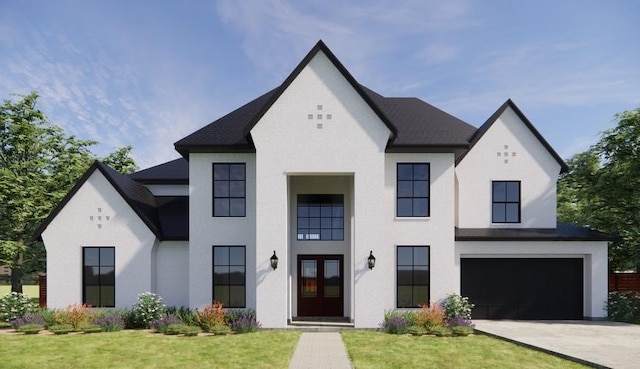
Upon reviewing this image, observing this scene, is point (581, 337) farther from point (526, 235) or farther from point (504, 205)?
point (504, 205)

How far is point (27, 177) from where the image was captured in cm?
2430

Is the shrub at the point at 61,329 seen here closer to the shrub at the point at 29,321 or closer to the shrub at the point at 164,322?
the shrub at the point at 29,321

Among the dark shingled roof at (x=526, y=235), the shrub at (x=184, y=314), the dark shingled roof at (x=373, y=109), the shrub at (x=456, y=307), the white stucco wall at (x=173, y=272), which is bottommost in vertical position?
the shrub at (x=184, y=314)

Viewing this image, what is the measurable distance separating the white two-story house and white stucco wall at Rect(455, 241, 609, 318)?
0.20 ft

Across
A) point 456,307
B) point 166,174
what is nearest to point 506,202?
point 456,307

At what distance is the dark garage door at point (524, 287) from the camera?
16.4 metres

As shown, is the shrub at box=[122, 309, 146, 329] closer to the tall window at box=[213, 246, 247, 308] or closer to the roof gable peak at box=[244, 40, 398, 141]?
the tall window at box=[213, 246, 247, 308]

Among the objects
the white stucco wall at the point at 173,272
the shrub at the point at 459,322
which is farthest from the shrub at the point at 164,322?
the shrub at the point at 459,322

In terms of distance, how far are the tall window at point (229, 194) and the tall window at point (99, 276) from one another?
194 inches

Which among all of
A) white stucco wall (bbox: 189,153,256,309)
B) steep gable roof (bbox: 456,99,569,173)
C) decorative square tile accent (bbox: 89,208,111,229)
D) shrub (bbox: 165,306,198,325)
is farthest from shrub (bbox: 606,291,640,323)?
decorative square tile accent (bbox: 89,208,111,229)

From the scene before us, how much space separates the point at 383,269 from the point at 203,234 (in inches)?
294

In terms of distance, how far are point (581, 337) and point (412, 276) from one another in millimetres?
5950

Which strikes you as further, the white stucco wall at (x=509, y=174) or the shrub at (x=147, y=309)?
the white stucco wall at (x=509, y=174)

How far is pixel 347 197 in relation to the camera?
56.3 ft
